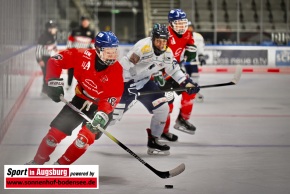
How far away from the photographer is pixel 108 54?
20.9ft

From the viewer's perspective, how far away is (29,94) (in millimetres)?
14422

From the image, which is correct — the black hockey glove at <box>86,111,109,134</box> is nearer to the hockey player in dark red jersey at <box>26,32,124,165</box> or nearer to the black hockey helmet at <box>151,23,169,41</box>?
the hockey player in dark red jersey at <box>26,32,124,165</box>

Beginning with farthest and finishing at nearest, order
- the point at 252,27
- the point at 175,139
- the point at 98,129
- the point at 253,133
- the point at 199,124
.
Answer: the point at 252,27, the point at 199,124, the point at 253,133, the point at 175,139, the point at 98,129

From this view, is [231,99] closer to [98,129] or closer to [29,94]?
[29,94]

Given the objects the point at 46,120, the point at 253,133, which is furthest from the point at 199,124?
the point at 46,120

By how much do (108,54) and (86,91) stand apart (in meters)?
0.42

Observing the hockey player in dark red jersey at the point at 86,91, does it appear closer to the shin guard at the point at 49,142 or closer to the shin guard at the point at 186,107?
the shin guard at the point at 49,142

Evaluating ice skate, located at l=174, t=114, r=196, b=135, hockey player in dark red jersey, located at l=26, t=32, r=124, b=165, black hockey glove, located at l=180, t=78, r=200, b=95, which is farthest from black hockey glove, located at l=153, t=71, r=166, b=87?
hockey player in dark red jersey, located at l=26, t=32, r=124, b=165

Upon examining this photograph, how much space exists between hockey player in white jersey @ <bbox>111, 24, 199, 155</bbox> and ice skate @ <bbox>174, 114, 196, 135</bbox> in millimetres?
1266

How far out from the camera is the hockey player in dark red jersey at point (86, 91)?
6.33 meters

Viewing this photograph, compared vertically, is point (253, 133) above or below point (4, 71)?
below

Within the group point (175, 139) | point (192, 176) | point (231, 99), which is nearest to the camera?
point (192, 176)

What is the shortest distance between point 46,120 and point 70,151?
447cm

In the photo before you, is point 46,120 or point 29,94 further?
point 29,94
